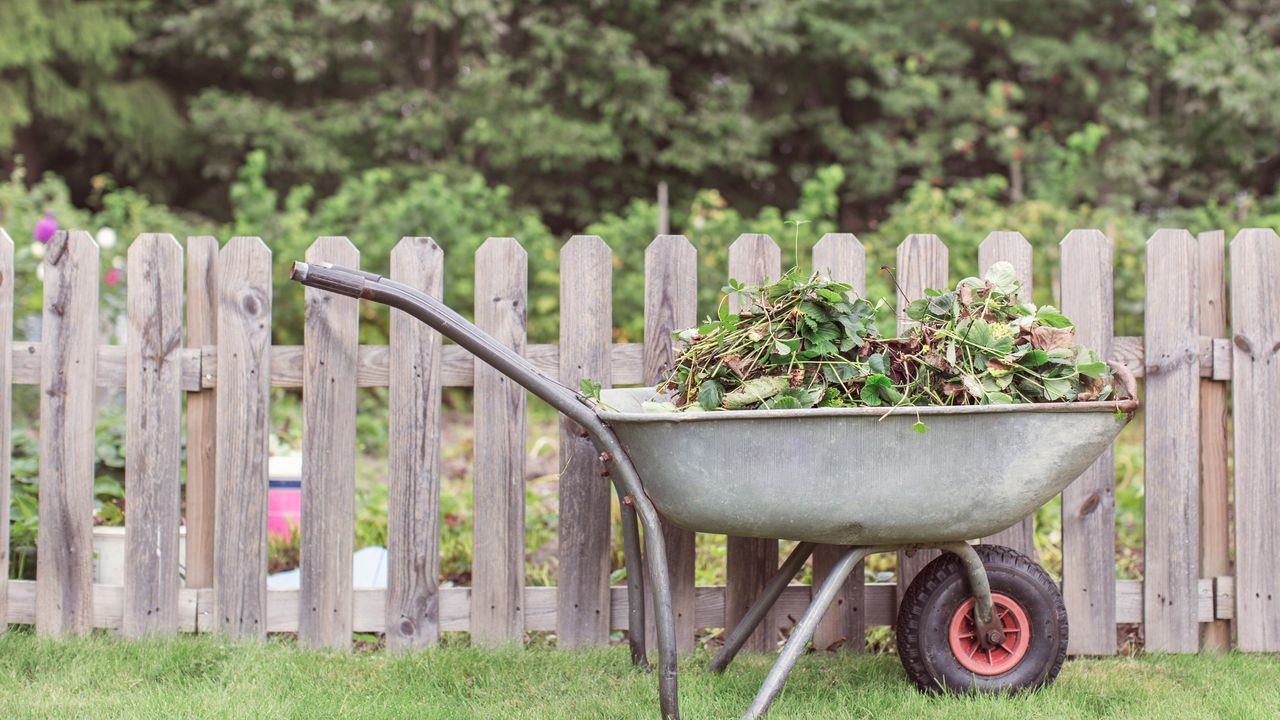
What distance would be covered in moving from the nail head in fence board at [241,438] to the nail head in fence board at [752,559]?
43.7 inches

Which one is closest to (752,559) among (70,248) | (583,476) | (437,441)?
(583,476)

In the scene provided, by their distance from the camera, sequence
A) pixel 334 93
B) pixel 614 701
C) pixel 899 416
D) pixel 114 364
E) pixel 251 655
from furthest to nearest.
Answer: pixel 334 93 < pixel 114 364 < pixel 251 655 < pixel 614 701 < pixel 899 416

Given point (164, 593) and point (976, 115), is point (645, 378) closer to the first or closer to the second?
point (164, 593)

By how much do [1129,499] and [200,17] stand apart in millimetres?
9233

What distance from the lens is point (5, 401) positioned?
2.44m

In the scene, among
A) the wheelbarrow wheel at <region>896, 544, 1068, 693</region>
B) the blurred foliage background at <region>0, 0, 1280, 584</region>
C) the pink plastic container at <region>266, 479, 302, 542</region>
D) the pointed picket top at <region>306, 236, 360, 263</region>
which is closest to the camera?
the wheelbarrow wheel at <region>896, 544, 1068, 693</region>

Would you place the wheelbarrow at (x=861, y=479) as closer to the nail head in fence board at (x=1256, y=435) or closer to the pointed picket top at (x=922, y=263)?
the pointed picket top at (x=922, y=263)

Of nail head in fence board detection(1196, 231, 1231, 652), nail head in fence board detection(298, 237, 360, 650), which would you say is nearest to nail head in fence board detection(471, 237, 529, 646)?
nail head in fence board detection(298, 237, 360, 650)

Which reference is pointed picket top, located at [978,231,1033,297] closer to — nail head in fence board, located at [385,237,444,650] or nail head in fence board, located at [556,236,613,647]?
nail head in fence board, located at [556,236,613,647]

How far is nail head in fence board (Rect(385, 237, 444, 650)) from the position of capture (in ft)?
7.93

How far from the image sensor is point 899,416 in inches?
72.3

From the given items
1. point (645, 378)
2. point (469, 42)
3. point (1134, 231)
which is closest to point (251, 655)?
point (645, 378)

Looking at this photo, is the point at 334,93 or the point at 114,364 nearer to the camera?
the point at 114,364

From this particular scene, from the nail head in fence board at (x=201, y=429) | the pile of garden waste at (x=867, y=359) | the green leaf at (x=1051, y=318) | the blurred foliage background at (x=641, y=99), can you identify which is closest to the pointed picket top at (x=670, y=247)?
the pile of garden waste at (x=867, y=359)
